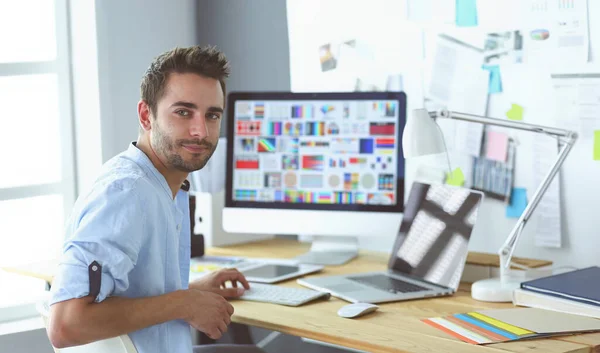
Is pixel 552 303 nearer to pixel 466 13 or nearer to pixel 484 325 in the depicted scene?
pixel 484 325

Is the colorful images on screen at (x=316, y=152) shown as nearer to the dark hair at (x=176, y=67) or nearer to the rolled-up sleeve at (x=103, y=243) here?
the dark hair at (x=176, y=67)

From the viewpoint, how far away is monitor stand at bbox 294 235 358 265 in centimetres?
255

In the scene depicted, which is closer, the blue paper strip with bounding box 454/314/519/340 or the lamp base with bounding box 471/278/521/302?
the blue paper strip with bounding box 454/314/519/340

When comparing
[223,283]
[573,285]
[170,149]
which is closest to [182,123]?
[170,149]

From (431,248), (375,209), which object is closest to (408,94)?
(375,209)

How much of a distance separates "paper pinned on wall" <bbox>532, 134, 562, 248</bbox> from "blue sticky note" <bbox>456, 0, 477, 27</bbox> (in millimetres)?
396

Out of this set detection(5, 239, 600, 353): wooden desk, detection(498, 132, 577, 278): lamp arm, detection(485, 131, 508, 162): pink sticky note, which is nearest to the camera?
detection(5, 239, 600, 353): wooden desk

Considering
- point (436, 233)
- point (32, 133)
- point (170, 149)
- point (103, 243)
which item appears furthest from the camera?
point (32, 133)

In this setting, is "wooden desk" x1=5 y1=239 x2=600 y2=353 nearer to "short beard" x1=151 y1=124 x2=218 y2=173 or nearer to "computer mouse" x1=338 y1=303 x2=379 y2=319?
"computer mouse" x1=338 y1=303 x2=379 y2=319

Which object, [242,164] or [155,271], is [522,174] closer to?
[242,164]

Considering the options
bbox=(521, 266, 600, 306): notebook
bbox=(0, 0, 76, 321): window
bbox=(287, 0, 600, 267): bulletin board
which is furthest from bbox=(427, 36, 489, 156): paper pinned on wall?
bbox=(0, 0, 76, 321): window

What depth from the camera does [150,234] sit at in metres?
1.69

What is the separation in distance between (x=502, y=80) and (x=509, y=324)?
853mm

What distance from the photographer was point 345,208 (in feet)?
8.28
